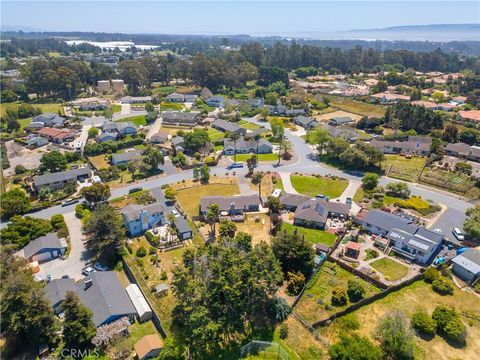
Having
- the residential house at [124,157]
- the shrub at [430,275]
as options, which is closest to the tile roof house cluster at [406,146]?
the shrub at [430,275]

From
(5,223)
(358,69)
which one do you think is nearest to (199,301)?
(5,223)

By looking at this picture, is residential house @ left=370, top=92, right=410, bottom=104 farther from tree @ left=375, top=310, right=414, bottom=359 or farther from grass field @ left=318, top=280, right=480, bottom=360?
tree @ left=375, top=310, right=414, bottom=359

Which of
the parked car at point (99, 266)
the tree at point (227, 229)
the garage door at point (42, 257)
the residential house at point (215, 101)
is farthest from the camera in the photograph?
the residential house at point (215, 101)

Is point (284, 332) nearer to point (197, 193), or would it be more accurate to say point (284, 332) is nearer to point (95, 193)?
point (197, 193)

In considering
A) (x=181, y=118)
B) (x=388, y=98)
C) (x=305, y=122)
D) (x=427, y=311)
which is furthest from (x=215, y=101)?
(x=427, y=311)

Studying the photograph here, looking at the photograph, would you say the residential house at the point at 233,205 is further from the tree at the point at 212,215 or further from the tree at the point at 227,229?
the tree at the point at 227,229
